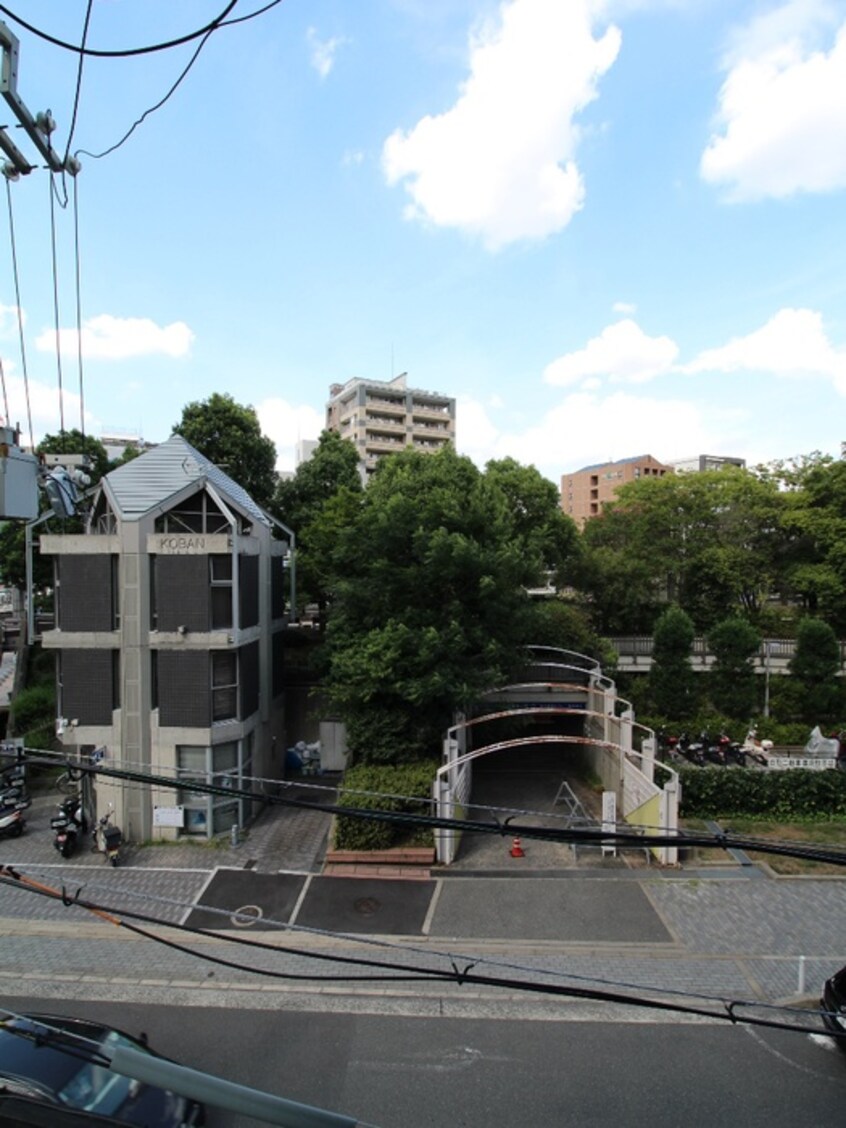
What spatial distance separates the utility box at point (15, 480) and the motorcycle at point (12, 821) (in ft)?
39.7

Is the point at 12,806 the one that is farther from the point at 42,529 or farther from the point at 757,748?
the point at 757,748

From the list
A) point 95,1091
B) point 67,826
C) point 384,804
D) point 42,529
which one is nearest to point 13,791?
point 67,826

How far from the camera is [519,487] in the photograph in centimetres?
2841

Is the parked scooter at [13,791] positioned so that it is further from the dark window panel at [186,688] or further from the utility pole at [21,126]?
the utility pole at [21,126]

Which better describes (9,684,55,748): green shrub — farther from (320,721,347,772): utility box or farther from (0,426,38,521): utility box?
(0,426,38,521): utility box

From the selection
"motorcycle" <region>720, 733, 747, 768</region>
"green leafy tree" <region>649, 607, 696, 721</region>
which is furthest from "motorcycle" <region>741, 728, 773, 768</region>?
"green leafy tree" <region>649, 607, 696, 721</region>

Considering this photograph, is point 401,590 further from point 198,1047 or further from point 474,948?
point 198,1047

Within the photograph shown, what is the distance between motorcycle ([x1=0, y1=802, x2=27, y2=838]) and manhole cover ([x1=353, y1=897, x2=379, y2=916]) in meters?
9.02

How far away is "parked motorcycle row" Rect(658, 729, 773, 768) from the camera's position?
20.5 metres

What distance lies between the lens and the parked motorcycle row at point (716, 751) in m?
20.5

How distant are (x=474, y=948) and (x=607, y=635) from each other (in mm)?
20626

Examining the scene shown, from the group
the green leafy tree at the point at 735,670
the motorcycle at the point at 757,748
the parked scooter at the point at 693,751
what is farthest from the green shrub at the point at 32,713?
the green leafy tree at the point at 735,670

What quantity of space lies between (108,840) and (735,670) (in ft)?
68.7

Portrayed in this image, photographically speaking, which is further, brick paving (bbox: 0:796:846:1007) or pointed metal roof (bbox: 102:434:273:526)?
pointed metal roof (bbox: 102:434:273:526)
